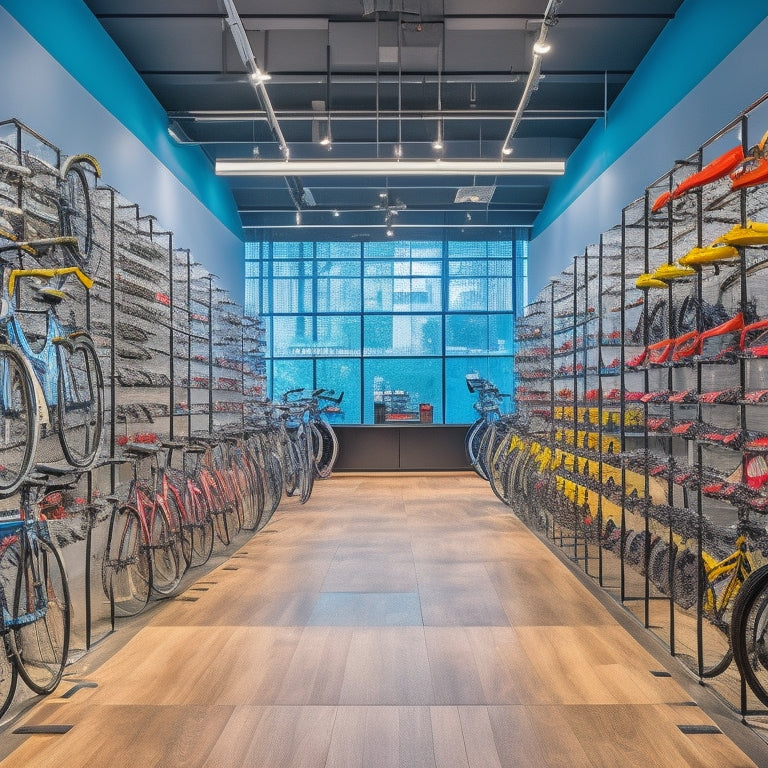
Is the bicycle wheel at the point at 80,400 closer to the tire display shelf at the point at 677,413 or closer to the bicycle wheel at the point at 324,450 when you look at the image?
the tire display shelf at the point at 677,413

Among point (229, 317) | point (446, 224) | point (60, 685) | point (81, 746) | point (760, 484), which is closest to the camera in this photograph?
point (81, 746)

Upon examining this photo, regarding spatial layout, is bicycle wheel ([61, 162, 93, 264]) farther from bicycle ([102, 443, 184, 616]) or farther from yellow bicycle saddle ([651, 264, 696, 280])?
yellow bicycle saddle ([651, 264, 696, 280])

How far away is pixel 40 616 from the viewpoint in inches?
108

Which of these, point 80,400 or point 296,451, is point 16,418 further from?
point 296,451

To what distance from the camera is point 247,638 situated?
364 centimetres

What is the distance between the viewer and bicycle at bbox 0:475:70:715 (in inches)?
104

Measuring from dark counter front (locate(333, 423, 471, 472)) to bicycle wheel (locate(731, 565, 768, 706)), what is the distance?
9.11m

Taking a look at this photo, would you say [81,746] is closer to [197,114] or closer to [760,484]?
[760,484]

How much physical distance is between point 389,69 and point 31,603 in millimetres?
6127

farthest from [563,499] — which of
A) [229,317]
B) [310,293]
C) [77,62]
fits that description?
[310,293]

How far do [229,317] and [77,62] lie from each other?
2438 mm

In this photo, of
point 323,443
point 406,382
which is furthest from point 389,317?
point 323,443

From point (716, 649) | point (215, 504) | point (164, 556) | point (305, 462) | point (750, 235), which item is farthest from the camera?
point (305, 462)

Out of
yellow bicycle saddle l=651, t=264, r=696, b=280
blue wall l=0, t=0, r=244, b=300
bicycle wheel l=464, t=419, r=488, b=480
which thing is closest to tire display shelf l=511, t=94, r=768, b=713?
yellow bicycle saddle l=651, t=264, r=696, b=280
